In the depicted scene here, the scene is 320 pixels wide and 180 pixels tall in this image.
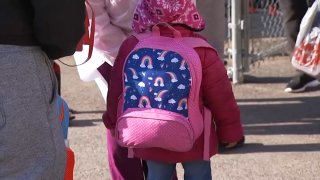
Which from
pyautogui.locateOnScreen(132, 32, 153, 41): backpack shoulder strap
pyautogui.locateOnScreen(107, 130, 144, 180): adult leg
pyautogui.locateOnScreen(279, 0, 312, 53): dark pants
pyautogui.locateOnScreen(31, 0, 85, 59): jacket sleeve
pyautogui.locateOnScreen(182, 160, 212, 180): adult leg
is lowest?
pyautogui.locateOnScreen(279, 0, 312, 53): dark pants

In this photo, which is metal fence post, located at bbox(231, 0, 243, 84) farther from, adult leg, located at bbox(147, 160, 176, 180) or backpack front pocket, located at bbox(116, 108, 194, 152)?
backpack front pocket, located at bbox(116, 108, 194, 152)

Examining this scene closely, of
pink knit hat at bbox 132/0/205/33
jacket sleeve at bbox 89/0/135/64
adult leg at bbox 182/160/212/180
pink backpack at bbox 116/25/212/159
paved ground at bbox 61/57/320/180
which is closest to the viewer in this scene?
pink backpack at bbox 116/25/212/159

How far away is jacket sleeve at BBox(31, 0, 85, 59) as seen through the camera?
2.43m

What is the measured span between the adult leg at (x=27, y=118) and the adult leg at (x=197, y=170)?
1.14m

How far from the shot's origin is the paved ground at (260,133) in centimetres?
516

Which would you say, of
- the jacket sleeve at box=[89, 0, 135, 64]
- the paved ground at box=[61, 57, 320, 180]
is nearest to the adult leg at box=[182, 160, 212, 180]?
the jacket sleeve at box=[89, 0, 135, 64]

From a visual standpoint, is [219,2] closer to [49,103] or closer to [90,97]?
[90,97]

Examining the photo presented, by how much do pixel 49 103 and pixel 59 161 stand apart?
205 mm

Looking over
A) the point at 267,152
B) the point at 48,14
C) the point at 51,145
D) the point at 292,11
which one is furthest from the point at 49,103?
the point at 292,11

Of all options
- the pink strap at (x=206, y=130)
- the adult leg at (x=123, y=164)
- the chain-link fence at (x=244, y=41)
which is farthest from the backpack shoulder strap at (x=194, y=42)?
the chain-link fence at (x=244, y=41)

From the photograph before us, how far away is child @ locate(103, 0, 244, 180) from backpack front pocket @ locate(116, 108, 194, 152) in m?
0.13

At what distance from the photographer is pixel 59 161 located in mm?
2635

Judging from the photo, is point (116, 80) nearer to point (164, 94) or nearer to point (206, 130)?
point (164, 94)

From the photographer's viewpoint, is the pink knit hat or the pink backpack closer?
the pink backpack
